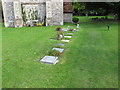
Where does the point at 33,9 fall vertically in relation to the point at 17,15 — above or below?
above

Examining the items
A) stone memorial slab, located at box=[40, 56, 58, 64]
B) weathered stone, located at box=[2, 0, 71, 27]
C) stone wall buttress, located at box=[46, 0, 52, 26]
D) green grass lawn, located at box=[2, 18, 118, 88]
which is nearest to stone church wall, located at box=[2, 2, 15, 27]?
weathered stone, located at box=[2, 0, 71, 27]

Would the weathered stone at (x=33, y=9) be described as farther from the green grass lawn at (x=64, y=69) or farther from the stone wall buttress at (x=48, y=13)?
the green grass lawn at (x=64, y=69)

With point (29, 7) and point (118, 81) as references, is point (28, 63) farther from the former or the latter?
point (29, 7)

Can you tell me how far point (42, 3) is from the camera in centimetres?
1931

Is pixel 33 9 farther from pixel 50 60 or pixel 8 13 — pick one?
pixel 50 60

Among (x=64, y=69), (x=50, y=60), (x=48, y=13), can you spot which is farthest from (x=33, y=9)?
(x=64, y=69)

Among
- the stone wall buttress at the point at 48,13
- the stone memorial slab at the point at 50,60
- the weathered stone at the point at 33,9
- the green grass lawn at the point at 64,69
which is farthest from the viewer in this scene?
the stone wall buttress at the point at 48,13

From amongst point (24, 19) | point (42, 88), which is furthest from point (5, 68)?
point (24, 19)

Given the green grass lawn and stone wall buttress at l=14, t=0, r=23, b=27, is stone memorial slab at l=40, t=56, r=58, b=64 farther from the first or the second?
stone wall buttress at l=14, t=0, r=23, b=27

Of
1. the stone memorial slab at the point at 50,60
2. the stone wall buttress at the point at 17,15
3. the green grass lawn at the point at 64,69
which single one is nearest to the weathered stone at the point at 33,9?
the stone wall buttress at the point at 17,15

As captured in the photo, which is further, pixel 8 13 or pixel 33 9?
pixel 33 9

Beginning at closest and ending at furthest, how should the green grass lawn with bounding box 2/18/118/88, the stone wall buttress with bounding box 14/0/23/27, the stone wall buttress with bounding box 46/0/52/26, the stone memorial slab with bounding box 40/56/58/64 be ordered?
1. the green grass lawn with bounding box 2/18/118/88
2. the stone memorial slab with bounding box 40/56/58/64
3. the stone wall buttress with bounding box 14/0/23/27
4. the stone wall buttress with bounding box 46/0/52/26

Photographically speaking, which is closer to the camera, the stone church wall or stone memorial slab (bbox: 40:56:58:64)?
stone memorial slab (bbox: 40:56:58:64)

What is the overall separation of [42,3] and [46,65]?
14.7 metres
